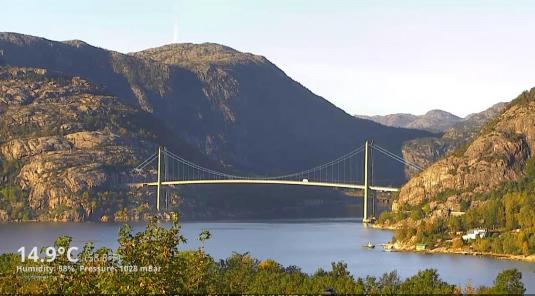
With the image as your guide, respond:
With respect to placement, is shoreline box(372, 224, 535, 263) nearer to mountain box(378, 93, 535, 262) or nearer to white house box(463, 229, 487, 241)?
mountain box(378, 93, 535, 262)

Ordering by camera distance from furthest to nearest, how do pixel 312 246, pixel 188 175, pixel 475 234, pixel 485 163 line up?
1. pixel 188 175
2. pixel 485 163
3. pixel 312 246
4. pixel 475 234

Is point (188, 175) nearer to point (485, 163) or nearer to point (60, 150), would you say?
point (60, 150)

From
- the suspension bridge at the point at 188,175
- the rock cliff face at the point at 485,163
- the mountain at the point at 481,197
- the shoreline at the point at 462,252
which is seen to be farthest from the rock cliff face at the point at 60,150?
the shoreline at the point at 462,252

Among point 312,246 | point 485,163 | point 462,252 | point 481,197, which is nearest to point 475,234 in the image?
point 462,252

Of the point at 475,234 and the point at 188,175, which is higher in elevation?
the point at 188,175

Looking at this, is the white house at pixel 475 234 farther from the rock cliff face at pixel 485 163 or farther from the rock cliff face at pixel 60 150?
the rock cliff face at pixel 60 150

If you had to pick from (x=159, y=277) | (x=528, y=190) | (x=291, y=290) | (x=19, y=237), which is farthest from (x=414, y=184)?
(x=159, y=277)

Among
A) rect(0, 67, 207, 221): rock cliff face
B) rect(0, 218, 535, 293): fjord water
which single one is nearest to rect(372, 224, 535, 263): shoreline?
rect(0, 218, 535, 293): fjord water

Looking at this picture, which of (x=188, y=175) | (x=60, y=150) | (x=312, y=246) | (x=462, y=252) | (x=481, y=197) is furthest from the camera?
(x=188, y=175)
